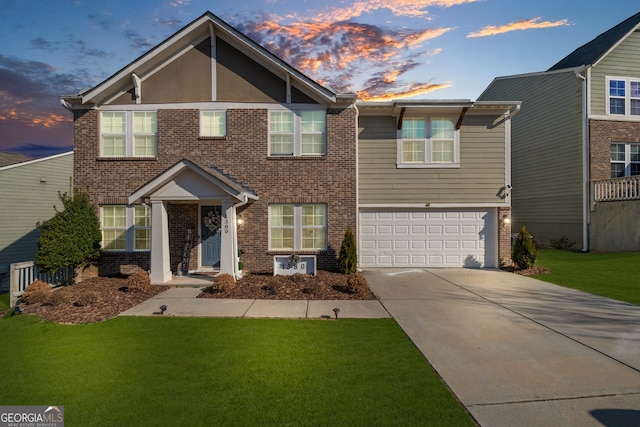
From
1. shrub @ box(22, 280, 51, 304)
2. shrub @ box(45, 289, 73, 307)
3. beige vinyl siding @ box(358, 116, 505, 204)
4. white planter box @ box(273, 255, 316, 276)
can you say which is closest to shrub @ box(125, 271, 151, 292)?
shrub @ box(45, 289, 73, 307)

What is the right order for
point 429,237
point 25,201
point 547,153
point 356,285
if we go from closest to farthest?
1. point 356,285
2. point 429,237
3. point 25,201
4. point 547,153

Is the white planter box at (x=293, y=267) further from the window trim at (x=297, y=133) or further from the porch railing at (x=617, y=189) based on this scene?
the porch railing at (x=617, y=189)

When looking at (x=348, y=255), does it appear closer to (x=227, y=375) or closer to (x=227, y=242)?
(x=227, y=242)

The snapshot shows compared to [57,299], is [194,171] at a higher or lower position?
higher

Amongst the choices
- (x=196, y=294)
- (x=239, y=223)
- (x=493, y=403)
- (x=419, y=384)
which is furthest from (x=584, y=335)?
(x=239, y=223)

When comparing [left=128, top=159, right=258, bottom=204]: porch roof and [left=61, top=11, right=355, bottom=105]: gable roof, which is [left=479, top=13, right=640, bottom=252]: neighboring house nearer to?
[left=61, top=11, right=355, bottom=105]: gable roof

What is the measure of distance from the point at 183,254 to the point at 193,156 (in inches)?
141

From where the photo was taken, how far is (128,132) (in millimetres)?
12289

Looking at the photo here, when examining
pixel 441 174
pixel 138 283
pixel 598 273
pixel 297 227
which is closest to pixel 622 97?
pixel 598 273

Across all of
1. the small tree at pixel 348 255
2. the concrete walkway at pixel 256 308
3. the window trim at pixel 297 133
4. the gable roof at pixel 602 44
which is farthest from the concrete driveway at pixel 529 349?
the gable roof at pixel 602 44

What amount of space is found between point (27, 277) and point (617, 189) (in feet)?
76.6

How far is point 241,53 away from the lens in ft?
40.0

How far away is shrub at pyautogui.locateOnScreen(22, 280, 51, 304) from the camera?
8.40 m

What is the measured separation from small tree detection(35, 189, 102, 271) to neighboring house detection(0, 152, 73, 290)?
654 cm
